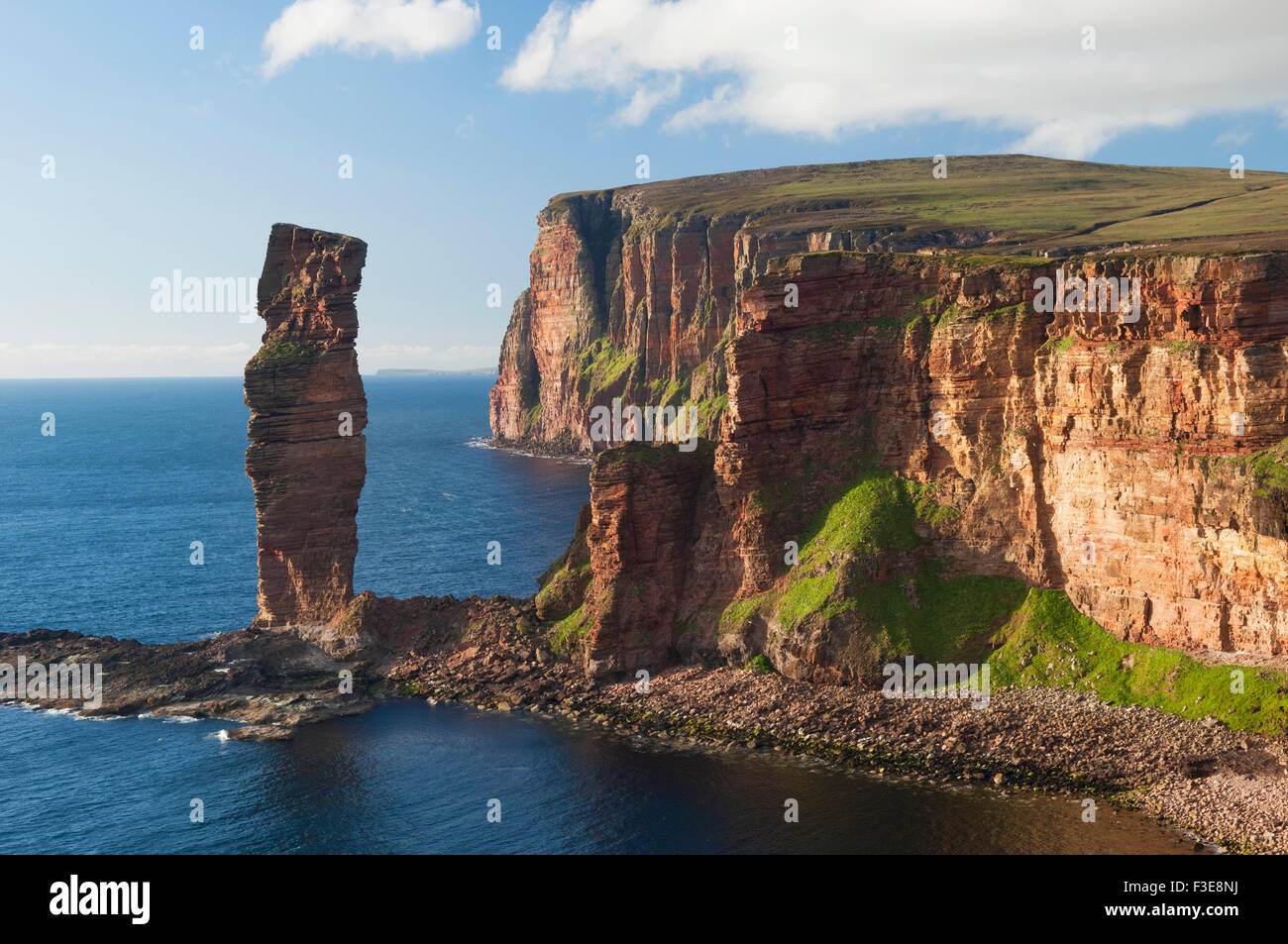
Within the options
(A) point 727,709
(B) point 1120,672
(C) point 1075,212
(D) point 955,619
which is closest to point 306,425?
(A) point 727,709

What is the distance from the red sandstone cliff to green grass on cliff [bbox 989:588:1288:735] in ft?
4.00

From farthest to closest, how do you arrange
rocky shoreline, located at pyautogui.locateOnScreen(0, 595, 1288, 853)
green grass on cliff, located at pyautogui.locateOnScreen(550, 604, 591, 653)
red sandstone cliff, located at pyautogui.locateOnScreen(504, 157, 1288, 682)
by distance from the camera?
green grass on cliff, located at pyautogui.locateOnScreen(550, 604, 591, 653), red sandstone cliff, located at pyautogui.locateOnScreen(504, 157, 1288, 682), rocky shoreline, located at pyautogui.locateOnScreen(0, 595, 1288, 853)

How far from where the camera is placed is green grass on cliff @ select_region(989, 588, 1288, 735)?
60.8 m

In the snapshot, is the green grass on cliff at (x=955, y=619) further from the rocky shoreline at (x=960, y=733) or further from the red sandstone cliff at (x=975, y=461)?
the rocky shoreline at (x=960, y=733)

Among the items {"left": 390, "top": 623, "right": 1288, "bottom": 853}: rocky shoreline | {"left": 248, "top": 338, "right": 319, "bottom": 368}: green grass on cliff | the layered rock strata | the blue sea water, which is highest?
{"left": 248, "top": 338, "right": 319, "bottom": 368}: green grass on cliff

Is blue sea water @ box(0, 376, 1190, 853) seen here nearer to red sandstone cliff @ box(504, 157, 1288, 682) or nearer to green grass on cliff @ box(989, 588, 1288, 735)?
green grass on cliff @ box(989, 588, 1288, 735)

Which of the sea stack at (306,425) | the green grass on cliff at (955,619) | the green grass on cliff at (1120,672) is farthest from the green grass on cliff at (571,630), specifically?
the green grass on cliff at (1120,672)

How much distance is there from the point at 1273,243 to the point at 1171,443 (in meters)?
43.9

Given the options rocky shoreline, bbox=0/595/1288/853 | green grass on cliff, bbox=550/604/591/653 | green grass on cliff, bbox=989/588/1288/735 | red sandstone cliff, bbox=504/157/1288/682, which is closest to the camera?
rocky shoreline, bbox=0/595/1288/853

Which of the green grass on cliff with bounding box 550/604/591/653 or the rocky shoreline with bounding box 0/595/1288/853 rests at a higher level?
the green grass on cliff with bounding box 550/604/591/653

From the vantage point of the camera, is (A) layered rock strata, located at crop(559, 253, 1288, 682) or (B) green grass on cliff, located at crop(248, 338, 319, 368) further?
(B) green grass on cliff, located at crop(248, 338, 319, 368)

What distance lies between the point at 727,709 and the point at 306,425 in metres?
40.6

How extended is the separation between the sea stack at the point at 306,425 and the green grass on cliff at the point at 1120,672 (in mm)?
50436

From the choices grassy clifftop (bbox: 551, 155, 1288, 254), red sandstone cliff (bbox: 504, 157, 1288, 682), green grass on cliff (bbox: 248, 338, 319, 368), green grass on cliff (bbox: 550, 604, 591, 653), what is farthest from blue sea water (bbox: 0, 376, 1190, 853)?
grassy clifftop (bbox: 551, 155, 1288, 254)
